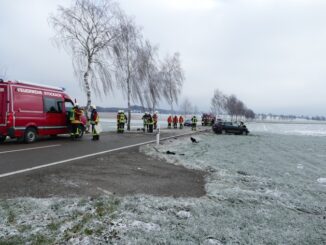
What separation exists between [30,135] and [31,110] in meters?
1.12

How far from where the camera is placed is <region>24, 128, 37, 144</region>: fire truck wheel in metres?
11.6

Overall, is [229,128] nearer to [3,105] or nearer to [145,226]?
[3,105]

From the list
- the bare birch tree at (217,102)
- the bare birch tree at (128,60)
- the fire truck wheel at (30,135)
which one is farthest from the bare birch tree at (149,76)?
the bare birch tree at (217,102)

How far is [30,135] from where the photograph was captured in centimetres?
1189

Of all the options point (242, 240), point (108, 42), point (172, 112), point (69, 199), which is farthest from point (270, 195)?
point (172, 112)

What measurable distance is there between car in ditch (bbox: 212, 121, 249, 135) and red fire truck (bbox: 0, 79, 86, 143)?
1963cm

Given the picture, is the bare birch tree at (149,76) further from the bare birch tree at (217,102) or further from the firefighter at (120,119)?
the bare birch tree at (217,102)

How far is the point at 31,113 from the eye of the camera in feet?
38.7

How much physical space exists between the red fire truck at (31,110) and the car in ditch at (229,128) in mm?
19630

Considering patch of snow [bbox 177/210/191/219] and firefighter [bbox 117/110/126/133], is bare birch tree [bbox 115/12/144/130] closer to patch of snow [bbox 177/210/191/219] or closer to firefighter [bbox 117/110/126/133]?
firefighter [bbox 117/110/126/133]

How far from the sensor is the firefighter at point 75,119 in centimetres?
1370

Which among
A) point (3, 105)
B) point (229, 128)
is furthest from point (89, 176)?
point (229, 128)

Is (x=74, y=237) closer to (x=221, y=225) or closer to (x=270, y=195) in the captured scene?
(x=221, y=225)

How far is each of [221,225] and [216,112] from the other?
249ft
